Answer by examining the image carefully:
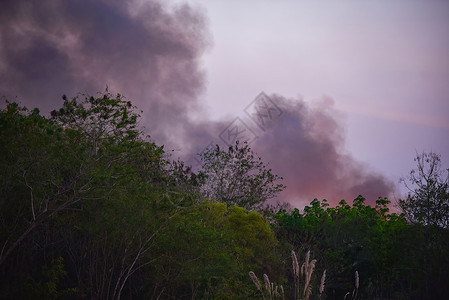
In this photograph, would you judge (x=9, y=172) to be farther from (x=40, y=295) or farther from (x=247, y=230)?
(x=247, y=230)

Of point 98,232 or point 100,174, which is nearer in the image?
point 100,174

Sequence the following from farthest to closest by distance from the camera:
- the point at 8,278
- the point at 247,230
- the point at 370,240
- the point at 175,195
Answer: the point at 370,240
the point at 247,230
the point at 175,195
the point at 8,278

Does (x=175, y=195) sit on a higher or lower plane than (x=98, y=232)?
higher

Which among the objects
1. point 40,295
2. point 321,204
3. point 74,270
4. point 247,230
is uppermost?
point 321,204

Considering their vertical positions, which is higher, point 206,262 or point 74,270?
point 206,262

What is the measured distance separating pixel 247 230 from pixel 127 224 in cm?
686

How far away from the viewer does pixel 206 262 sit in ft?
50.2

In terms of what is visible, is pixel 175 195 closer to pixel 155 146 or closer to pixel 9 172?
pixel 155 146

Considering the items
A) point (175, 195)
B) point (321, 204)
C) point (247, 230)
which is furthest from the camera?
point (321, 204)

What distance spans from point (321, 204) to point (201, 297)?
15.8 m

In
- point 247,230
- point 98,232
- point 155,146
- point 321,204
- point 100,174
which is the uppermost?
point 321,204

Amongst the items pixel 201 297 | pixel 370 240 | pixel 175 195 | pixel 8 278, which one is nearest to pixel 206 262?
pixel 201 297

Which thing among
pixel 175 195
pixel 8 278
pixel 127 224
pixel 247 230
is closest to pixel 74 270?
pixel 8 278

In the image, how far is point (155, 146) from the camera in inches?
619
